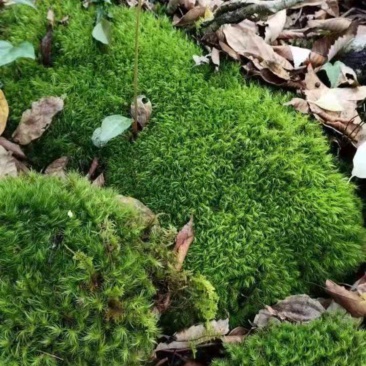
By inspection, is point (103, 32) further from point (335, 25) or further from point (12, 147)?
point (335, 25)

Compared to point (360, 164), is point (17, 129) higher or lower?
lower

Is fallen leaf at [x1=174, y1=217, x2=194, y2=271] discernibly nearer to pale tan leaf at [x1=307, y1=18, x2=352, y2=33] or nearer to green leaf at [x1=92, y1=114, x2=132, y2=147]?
green leaf at [x1=92, y1=114, x2=132, y2=147]

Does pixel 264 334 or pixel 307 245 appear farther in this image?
pixel 307 245

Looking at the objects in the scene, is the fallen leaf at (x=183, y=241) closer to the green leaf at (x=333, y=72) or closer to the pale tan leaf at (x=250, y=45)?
the pale tan leaf at (x=250, y=45)

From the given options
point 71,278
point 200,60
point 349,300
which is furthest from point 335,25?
point 71,278

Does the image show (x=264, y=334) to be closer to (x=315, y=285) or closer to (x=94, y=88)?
(x=315, y=285)

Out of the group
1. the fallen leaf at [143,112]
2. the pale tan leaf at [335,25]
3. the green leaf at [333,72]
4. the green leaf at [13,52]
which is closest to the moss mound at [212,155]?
the fallen leaf at [143,112]

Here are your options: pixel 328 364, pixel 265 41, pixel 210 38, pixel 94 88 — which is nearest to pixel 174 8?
pixel 210 38

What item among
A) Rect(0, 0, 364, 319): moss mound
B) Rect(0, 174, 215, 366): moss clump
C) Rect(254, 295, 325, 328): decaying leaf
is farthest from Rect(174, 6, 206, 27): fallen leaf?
Rect(254, 295, 325, 328): decaying leaf

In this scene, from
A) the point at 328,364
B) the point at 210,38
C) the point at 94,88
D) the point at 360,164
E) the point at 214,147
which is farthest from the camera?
the point at 210,38
